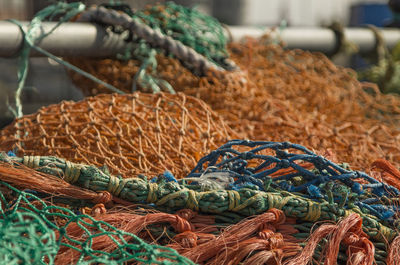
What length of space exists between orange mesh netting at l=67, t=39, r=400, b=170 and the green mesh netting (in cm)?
74

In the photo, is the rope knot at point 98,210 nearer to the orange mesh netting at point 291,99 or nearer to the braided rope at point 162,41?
the orange mesh netting at point 291,99

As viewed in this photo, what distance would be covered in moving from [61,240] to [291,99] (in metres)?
1.45

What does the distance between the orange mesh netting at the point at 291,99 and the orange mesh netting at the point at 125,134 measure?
227mm

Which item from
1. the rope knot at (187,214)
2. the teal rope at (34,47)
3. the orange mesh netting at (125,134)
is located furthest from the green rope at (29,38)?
the rope knot at (187,214)

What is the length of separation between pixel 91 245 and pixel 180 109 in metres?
0.71

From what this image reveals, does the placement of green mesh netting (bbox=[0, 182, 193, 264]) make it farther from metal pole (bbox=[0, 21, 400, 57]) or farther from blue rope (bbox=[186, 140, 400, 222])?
metal pole (bbox=[0, 21, 400, 57])

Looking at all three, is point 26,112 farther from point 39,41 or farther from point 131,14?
point 131,14

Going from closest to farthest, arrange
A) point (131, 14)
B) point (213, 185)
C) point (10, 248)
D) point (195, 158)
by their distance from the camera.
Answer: point (10, 248) → point (213, 185) → point (195, 158) → point (131, 14)

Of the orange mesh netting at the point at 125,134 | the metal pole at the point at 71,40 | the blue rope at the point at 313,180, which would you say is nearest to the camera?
the blue rope at the point at 313,180

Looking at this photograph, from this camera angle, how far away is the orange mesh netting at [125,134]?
1425 mm

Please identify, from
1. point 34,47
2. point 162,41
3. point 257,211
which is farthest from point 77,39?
point 257,211

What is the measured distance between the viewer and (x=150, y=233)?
104 centimetres

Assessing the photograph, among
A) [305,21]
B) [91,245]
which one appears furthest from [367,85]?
[305,21]

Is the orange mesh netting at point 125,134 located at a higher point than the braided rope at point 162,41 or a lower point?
lower
